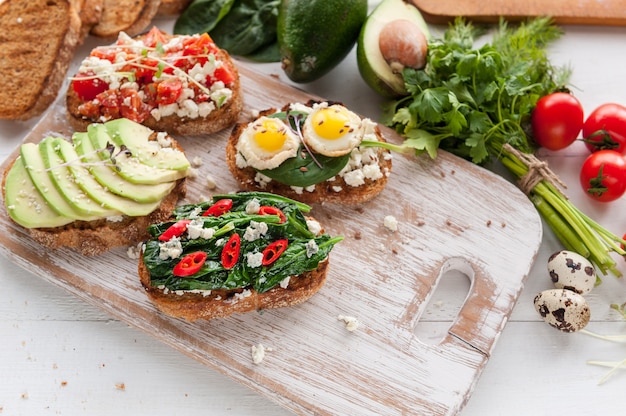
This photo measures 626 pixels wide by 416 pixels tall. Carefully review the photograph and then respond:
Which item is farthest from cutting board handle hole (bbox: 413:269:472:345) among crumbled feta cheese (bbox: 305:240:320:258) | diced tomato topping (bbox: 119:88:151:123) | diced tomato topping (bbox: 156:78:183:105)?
diced tomato topping (bbox: 119:88:151:123)

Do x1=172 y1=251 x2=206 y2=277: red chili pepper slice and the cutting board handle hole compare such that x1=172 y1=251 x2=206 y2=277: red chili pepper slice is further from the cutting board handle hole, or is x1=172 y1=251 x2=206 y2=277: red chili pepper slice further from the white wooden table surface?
the cutting board handle hole

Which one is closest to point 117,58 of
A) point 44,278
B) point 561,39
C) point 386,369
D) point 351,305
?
point 44,278

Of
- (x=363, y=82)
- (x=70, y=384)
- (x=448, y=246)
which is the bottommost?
(x=70, y=384)

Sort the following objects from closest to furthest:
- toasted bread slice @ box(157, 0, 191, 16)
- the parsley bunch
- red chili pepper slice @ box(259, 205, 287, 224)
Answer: red chili pepper slice @ box(259, 205, 287, 224) → the parsley bunch → toasted bread slice @ box(157, 0, 191, 16)

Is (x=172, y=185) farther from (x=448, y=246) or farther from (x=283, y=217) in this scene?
(x=448, y=246)

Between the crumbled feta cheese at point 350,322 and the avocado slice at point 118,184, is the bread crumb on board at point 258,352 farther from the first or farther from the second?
the avocado slice at point 118,184

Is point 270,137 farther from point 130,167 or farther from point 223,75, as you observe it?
point 130,167
